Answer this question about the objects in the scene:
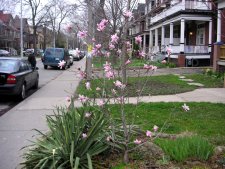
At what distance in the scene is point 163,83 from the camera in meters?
16.3

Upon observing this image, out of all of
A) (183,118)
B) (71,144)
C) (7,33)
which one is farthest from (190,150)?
(7,33)

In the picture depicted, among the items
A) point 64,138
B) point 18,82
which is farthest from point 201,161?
point 18,82

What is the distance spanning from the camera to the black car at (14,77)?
39.5 ft

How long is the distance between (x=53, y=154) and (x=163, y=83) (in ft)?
39.3

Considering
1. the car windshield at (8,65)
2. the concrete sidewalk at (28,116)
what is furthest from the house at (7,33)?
the concrete sidewalk at (28,116)

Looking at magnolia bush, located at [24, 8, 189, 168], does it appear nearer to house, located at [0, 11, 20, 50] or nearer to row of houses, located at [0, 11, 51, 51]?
row of houses, located at [0, 11, 51, 51]

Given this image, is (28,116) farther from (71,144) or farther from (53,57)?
(53,57)

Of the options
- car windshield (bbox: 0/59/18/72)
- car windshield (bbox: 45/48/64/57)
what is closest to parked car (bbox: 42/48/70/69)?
car windshield (bbox: 45/48/64/57)

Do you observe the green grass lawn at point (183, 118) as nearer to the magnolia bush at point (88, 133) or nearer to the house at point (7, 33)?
the magnolia bush at point (88, 133)

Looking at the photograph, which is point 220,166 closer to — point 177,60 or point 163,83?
point 163,83

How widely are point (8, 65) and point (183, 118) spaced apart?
7161 millimetres

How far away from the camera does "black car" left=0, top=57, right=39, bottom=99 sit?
39.5 feet

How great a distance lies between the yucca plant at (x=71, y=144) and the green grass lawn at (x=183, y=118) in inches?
36.5

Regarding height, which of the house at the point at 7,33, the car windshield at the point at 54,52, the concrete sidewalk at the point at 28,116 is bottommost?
the concrete sidewalk at the point at 28,116
